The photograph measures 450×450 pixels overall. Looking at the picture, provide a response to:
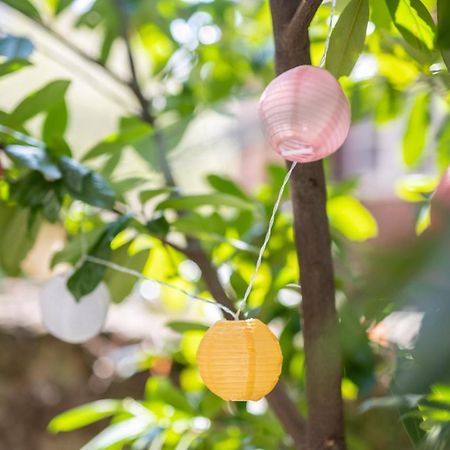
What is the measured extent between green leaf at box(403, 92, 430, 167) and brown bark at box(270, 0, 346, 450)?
39 centimetres

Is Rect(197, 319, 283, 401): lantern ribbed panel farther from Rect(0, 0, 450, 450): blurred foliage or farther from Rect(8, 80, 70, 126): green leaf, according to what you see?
Rect(8, 80, 70, 126): green leaf

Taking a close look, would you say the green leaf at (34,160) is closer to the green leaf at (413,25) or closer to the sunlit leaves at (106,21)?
the green leaf at (413,25)

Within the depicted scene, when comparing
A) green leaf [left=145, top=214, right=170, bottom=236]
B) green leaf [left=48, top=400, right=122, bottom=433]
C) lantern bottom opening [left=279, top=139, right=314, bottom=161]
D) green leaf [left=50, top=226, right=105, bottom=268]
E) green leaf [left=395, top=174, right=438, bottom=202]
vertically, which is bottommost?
green leaf [left=48, top=400, right=122, bottom=433]

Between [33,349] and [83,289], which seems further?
[33,349]

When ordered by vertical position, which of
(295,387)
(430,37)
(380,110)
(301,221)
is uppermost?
(430,37)

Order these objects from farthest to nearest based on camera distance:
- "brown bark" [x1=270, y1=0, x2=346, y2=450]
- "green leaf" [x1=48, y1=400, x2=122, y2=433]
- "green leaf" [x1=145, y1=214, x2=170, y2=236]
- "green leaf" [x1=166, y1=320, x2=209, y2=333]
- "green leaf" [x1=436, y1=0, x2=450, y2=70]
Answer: "green leaf" [x1=48, y1=400, x2=122, y2=433] → "green leaf" [x1=166, y1=320, x2=209, y2=333] → "green leaf" [x1=145, y1=214, x2=170, y2=236] → "brown bark" [x1=270, y1=0, x2=346, y2=450] → "green leaf" [x1=436, y1=0, x2=450, y2=70]

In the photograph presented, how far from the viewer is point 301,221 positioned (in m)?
0.47

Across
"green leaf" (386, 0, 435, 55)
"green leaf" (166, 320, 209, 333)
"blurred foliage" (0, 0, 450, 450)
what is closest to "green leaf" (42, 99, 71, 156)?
"blurred foliage" (0, 0, 450, 450)

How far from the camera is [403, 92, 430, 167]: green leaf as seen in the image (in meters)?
0.84

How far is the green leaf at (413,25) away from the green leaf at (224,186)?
0.34 meters

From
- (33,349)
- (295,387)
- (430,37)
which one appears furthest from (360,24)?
(33,349)

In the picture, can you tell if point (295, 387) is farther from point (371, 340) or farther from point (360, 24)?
point (360, 24)

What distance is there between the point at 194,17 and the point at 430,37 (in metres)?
0.49

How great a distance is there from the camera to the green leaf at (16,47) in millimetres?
562
